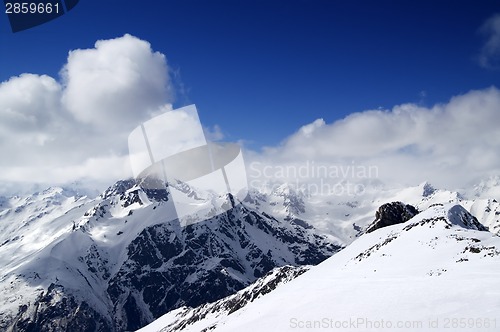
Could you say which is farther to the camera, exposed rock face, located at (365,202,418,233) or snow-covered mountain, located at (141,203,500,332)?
exposed rock face, located at (365,202,418,233)

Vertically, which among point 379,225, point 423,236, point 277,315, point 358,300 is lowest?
point 379,225

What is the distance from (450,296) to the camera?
2067 cm

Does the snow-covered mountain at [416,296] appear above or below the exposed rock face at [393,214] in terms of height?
above

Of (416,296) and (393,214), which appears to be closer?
(416,296)

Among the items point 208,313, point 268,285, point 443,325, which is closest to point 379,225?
point 268,285

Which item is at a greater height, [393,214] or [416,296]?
[416,296]

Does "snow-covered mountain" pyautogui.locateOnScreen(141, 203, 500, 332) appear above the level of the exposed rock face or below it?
above

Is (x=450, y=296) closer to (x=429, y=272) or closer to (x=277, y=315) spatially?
(x=429, y=272)

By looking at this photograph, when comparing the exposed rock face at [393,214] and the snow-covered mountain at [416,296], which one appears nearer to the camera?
the snow-covered mountain at [416,296]

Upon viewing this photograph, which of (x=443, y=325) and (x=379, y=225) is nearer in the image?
(x=443, y=325)

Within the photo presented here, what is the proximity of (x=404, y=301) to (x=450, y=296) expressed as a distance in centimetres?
228

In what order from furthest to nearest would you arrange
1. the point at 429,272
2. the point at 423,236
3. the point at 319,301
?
the point at 423,236
the point at 429,272
the point at 319,301

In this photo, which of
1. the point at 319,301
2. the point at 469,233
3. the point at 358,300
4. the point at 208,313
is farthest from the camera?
the point at 208,313

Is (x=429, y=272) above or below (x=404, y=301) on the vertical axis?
below
